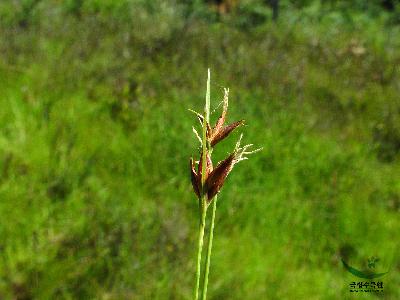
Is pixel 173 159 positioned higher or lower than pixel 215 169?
higher

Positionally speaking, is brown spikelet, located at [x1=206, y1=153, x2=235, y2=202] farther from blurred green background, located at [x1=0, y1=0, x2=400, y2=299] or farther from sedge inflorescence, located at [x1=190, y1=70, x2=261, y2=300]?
blurred green background, located at [x1=0, y1=0, x2=400, y2=299]

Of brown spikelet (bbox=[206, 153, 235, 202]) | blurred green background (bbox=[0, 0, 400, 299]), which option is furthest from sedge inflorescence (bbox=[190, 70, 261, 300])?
blurred green background (bbox=[0, 0, 400, 299])

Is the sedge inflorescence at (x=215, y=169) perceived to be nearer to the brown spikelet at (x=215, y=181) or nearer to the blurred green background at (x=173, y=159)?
the brown spikelet at (x=215, y=181)

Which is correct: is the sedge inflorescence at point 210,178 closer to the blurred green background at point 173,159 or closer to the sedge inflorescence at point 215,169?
the sedge inflorescence at point 215,169

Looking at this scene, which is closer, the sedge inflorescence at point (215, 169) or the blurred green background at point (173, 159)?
the sedge inflorescence at point (215, 169)

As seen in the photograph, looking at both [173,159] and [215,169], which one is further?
[173,159]

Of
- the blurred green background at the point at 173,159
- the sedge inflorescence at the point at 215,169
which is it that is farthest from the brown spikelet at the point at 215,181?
the blurred green background at the point at 173,159

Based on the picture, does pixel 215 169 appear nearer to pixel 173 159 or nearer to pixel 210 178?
pixel 210 178

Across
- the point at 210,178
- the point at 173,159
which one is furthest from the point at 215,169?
the point at 173,159
